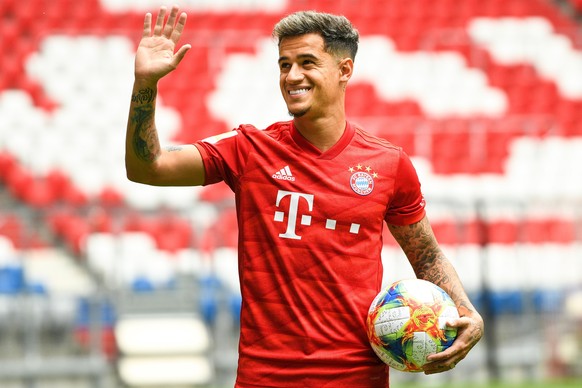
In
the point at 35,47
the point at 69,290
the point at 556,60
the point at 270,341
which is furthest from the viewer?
the point at 556,60

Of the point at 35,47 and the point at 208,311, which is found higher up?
the point at 35,47

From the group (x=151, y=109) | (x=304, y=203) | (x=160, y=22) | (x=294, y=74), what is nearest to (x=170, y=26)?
(x=160, y=22)

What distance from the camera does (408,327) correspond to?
4.02 metres

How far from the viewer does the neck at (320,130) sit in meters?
4.22

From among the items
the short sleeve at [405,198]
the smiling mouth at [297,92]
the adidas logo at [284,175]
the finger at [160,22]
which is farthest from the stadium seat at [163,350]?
the finger at [160,22]

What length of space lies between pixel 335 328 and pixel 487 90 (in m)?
12.2

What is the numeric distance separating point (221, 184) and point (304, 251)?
27.1 feet

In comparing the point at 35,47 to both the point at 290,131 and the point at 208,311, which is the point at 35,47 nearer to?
the point at 208,311

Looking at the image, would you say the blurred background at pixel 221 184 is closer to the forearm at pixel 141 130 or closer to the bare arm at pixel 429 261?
the bare arm at pixel 429 261

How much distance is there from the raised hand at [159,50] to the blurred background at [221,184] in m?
4.83

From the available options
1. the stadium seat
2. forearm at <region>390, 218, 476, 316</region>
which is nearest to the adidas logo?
forearm at <region>390, 218, 476, 316</region>

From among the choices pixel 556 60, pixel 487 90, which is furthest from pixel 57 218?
pixel 556 60

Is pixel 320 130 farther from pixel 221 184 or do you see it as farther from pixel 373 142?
pixel 221 184

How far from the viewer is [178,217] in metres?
9.91
